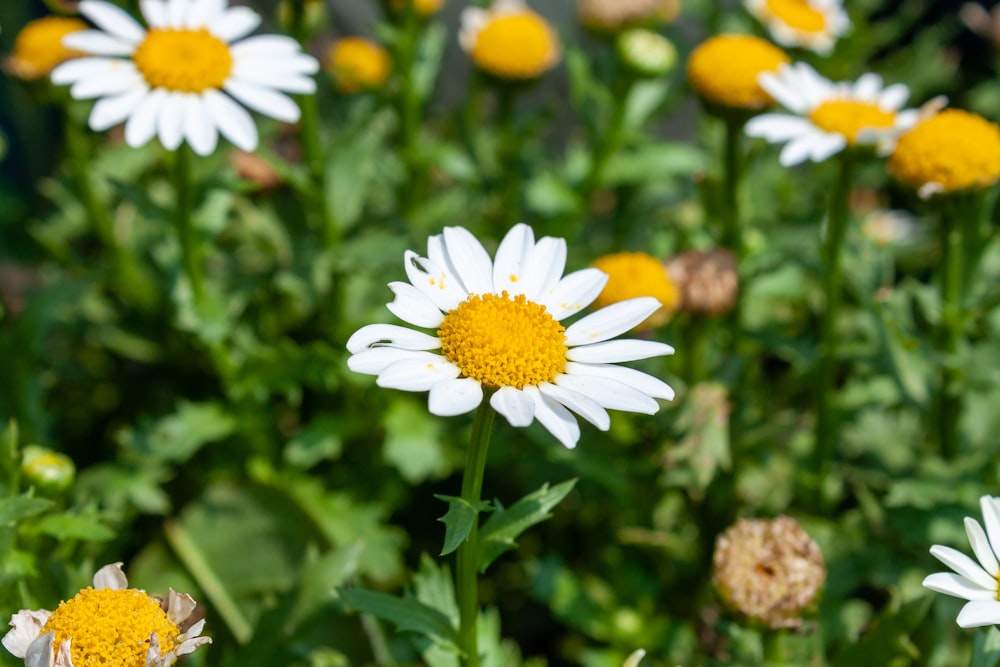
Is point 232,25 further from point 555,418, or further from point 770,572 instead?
point 770,572

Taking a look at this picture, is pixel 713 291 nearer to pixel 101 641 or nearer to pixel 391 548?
pixel 391 548

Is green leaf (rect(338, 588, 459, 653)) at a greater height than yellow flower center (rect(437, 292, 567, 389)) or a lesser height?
lesser

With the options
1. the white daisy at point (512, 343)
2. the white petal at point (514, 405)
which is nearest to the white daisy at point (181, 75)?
the white daisy at point (512, 343)

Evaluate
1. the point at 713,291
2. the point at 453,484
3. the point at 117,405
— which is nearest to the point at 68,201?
the point at 117,405

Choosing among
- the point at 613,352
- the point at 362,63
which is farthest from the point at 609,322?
the point at 362,63

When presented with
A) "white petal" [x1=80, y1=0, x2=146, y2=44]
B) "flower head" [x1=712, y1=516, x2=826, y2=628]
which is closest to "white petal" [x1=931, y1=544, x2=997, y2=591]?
"flower head" [x1=712, y1=516, x2=826, y2=628]

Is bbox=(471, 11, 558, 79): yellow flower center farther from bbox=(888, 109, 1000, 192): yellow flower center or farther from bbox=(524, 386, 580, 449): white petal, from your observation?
bbox=(524, 386, 580, 449): white petal
